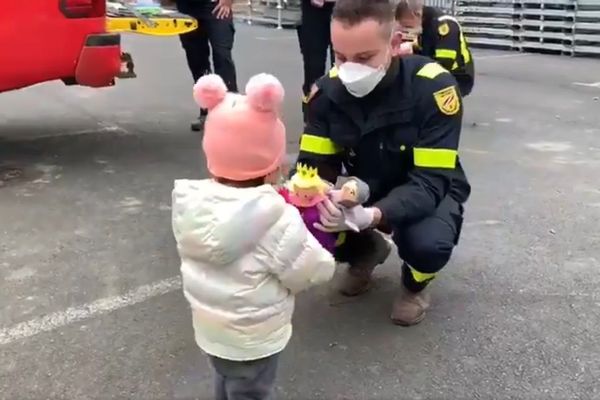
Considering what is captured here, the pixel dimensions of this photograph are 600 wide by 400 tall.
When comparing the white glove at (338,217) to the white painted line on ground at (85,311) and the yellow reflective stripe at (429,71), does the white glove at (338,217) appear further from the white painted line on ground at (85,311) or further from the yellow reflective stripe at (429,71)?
the white painted line on ground at (85,311)

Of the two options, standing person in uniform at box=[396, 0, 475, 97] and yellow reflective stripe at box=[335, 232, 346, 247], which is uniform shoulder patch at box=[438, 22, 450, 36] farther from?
yellow reflective stripe at box=[335, 232, 346, 247]

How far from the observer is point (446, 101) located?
2936mm

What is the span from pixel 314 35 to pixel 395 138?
2620 mm

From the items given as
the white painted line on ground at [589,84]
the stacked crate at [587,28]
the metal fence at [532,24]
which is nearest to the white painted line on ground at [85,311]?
the white painted line on ground at [589,84]

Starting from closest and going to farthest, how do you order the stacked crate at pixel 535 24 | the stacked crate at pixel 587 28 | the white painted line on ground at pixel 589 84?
the white painted line on ground at pixel 589 84
the stacked crate at pixel 587 28
the stacked crate at pixel 535 24

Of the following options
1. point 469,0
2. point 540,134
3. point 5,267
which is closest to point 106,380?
point 5,267

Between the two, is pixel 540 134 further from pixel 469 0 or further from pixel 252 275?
pixel 469 0

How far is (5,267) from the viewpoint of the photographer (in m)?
3.70

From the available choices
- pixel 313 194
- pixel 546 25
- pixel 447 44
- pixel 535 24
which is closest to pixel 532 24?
pixel 535 24

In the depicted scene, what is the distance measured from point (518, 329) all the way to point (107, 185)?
279cm

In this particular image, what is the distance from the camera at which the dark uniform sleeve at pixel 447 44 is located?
4.33 meters

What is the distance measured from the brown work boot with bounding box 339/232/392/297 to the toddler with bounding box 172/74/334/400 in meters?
1.12

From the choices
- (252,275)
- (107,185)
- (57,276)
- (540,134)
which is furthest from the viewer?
(540,134)

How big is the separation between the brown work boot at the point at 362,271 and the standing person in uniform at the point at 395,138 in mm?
223
